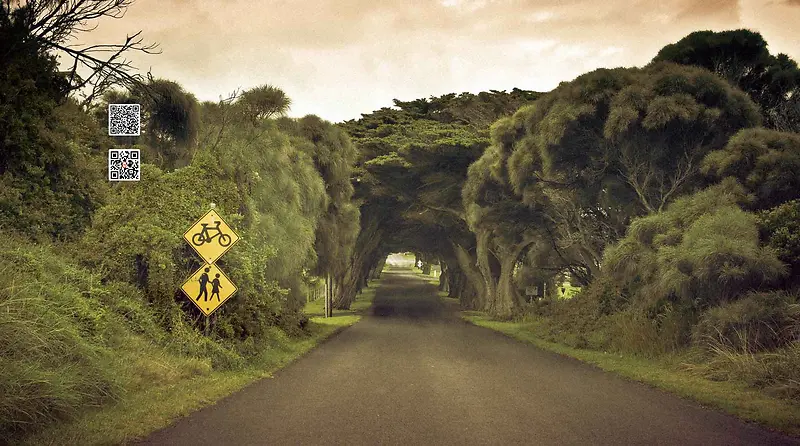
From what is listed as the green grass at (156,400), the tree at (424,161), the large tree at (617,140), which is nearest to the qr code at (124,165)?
the green grass at (156,400)

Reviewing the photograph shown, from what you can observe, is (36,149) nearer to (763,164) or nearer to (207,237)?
(207,237)

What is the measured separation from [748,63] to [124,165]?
67.0ft

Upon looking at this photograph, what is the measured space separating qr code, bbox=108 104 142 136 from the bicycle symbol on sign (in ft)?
13.0

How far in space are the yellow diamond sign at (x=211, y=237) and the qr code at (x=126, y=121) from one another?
387 centimetres

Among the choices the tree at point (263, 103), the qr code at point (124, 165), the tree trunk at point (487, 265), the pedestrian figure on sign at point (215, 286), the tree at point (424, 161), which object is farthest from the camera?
the tree trunk at point (487, 265)

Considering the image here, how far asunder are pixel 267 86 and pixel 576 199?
1135 cm

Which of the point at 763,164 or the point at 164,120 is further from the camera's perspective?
the point at 164,120

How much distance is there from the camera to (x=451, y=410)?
9.62 meters

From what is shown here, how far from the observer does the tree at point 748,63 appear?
22.3 metres

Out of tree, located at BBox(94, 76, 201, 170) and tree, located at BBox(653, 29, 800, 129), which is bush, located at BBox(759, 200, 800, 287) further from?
tree, located at BBox(94, 76, 201, 170)

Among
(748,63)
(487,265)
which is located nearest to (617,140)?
(748,63)

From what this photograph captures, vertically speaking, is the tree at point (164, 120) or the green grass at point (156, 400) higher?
the tree at point (164, 120)

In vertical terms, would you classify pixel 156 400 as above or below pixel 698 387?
above

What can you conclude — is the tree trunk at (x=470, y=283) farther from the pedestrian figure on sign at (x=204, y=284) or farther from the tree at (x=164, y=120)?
the pedestrian figure on sign at (x=204, y=284)
